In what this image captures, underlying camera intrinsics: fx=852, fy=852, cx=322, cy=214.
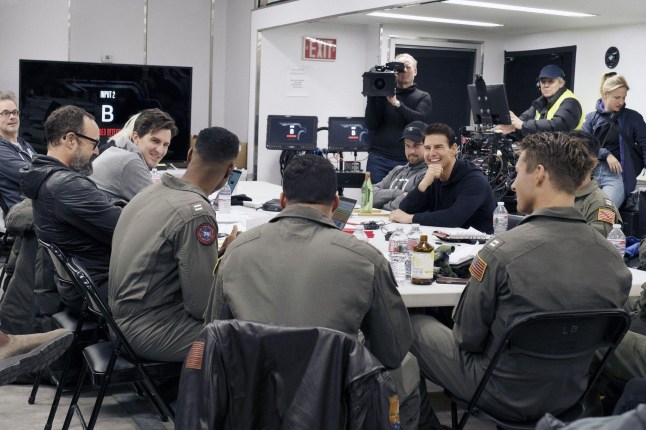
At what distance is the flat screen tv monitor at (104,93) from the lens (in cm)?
892

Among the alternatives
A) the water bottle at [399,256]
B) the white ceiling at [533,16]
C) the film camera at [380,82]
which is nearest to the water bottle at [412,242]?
the water bottle at [399,256]

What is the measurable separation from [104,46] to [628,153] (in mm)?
5971

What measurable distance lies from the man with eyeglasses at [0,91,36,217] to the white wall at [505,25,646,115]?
A: 6.63 meters

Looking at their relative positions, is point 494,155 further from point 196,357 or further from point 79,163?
point 196,357

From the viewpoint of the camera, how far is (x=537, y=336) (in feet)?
8.24

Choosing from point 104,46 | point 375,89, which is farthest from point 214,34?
point 375,89

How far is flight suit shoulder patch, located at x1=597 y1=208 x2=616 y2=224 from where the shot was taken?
4.04 meters

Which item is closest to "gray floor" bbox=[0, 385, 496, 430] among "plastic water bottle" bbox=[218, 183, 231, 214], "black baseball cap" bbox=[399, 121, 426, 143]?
"plastic water bottle" bbox=[218, 183, 231, 214]

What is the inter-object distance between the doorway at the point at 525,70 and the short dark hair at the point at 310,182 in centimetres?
887

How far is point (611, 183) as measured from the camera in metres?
7.51

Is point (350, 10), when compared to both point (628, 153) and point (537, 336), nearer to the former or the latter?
point (628, 153)

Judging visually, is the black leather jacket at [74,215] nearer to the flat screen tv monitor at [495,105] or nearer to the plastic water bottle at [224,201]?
the plastic water bottle at [224,201]

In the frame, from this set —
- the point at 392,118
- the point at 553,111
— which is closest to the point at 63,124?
the point at 392,118

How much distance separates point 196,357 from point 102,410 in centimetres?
213
